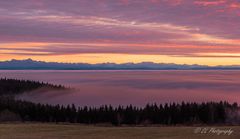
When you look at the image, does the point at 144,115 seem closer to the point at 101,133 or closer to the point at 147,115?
Result: the point at 147,115

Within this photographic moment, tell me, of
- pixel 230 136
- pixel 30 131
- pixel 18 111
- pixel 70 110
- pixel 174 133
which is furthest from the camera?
pixel 18 111

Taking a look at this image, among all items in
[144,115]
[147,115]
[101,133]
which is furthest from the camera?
[147,115]

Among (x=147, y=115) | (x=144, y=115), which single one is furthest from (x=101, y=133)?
(x=147, y=115)

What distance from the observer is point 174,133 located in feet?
155

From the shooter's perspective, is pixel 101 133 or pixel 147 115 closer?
pixel 101 133

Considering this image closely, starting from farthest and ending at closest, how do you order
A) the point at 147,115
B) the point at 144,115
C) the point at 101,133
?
the point at 147,115, the point at 144,115, the point at 101,133

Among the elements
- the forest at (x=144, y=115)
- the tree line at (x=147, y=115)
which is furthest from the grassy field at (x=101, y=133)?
the tree line at (x=147, y=115)

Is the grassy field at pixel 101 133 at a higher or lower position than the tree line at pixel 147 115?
higher

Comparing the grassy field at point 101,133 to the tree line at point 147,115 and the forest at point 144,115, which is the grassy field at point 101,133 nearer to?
the forest at point 144,115

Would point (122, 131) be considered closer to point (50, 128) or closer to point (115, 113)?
point (50, 128)

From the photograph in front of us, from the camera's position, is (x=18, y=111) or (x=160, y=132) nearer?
(x=160, y=132)

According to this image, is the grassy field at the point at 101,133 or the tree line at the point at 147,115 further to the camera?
the tree line at the point at 147,115

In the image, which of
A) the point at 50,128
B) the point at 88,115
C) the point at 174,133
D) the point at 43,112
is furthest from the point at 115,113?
the point at 174,133

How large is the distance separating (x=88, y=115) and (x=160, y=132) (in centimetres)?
5995
